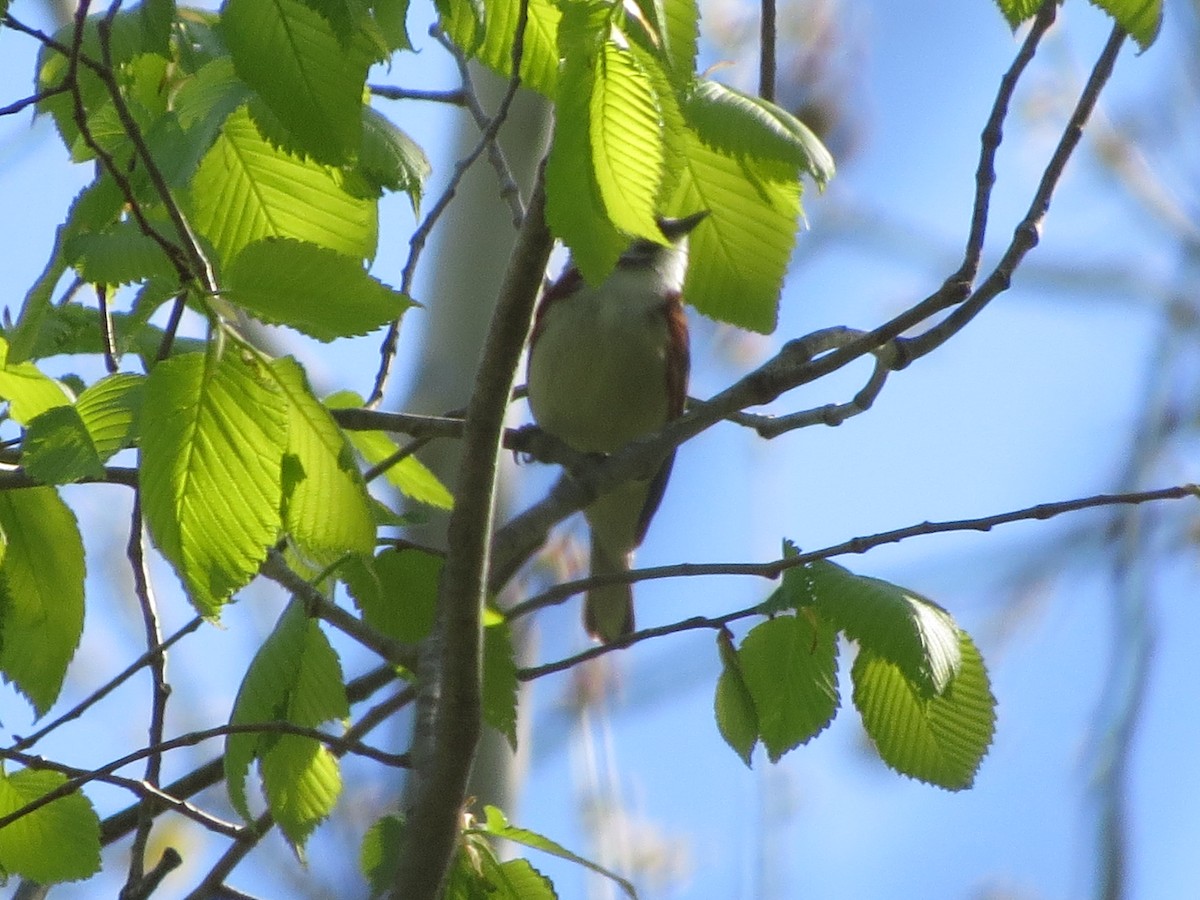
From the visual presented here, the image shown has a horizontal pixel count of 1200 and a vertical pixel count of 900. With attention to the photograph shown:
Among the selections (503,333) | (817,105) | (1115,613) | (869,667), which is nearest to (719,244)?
(503,333)

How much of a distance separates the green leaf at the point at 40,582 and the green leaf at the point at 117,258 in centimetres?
38

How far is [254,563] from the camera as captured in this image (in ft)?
4.30

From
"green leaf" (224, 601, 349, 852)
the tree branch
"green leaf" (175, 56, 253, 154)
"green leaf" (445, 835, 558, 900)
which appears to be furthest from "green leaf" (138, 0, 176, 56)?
"green leaf" (445, 835, 558, 900)

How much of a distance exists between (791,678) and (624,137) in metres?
0.86

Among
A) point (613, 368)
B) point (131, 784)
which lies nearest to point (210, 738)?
point (131, 784)

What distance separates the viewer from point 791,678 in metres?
1.74

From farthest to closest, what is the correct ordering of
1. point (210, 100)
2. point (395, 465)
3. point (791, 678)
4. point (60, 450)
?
1. point (395, 465)
2. point (791, 678)
3. point (210, 100)
4. point (60, 450)

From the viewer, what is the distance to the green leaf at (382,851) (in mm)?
1902

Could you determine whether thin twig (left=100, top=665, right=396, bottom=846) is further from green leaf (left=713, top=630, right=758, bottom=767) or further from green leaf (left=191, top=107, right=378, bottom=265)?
green leaf (left=191, top=107, right=378, bottom=265)

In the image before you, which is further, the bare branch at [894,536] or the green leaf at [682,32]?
the bare branch at [894,536]

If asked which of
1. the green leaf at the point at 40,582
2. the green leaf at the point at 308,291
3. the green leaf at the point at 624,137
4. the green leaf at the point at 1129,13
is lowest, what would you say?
the green leaf at the point at 40,582

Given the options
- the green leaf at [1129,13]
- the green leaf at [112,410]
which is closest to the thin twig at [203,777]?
the green leaf at [112,410]

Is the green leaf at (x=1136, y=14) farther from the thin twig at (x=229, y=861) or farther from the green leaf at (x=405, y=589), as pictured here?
the thin twig at (x=229, y=861)

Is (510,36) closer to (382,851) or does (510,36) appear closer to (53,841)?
(382,851)
